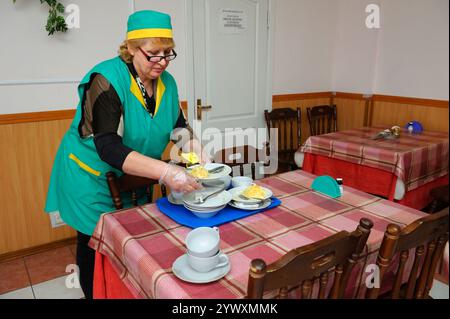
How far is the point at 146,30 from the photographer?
1.41 m

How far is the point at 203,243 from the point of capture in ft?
3.19

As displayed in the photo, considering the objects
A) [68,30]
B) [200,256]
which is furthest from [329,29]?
[200,256]

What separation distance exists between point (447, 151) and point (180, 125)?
1.44m

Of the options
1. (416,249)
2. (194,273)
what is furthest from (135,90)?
(416,249)

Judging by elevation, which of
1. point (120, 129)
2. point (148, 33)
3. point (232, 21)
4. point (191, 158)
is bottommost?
point (191, 158)

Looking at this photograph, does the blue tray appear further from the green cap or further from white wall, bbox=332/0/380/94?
white wall, bbox=332/0/380/94

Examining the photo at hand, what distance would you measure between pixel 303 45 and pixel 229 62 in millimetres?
977

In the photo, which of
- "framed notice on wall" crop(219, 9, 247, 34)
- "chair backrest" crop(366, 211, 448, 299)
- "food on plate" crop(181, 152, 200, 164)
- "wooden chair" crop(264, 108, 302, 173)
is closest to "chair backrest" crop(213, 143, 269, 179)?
"wooden chair" crop(264, 108, 302, 173)

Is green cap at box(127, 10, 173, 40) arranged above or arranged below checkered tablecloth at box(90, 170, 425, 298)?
above

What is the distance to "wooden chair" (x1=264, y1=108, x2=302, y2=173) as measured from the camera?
3.60 m

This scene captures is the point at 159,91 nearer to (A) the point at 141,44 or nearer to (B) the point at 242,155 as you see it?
(A) the point at 141,44

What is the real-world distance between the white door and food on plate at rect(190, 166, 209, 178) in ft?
6.13

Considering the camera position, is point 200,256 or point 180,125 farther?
point 180,125

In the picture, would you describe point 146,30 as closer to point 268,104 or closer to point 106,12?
point 106,12
